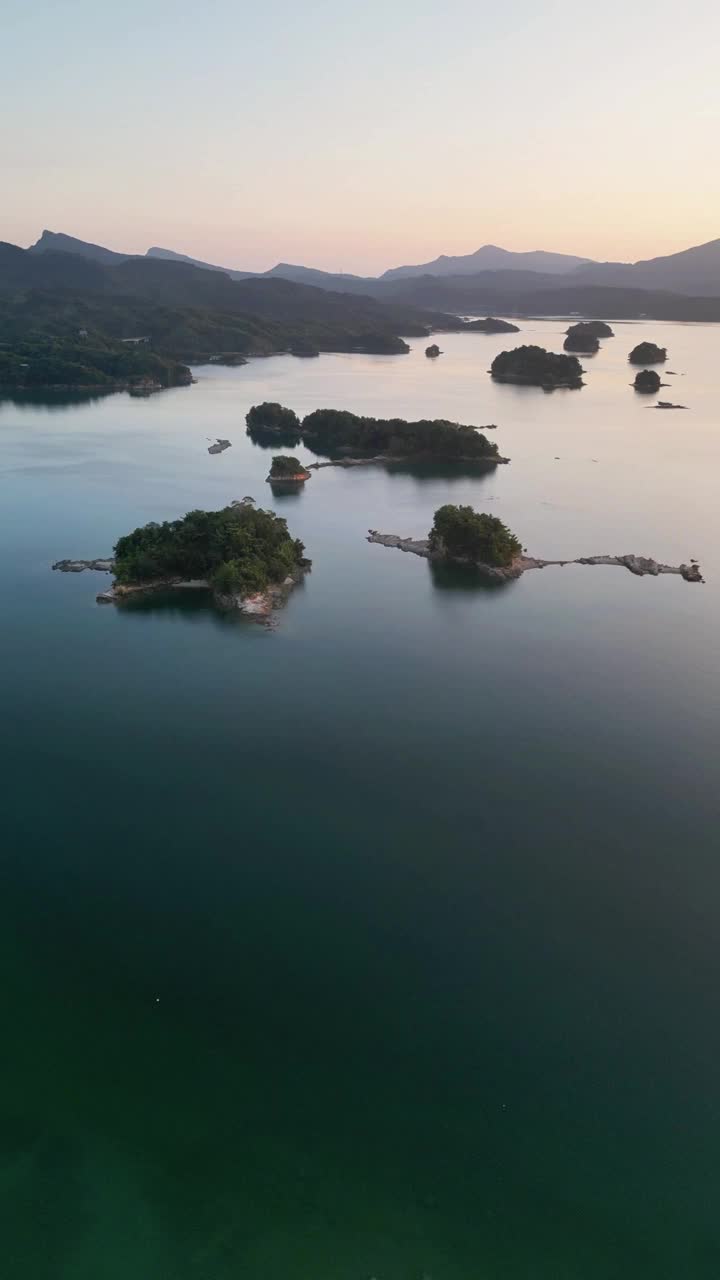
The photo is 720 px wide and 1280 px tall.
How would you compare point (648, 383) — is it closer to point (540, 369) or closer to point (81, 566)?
point (540, 369)

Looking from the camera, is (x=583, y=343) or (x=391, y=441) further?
(x=583, y=343)

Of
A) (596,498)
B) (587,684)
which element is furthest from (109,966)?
(596,498)

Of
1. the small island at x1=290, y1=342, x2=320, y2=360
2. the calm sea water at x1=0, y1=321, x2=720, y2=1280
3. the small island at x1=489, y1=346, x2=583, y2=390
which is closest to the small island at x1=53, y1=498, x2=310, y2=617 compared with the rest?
the calm sea water at x1=0, y1=321, x2=720, y2=1280

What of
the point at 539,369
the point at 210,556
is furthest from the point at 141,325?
the point at 210,556

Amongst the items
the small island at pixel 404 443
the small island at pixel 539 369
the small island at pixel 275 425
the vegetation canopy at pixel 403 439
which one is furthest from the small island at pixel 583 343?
the vegetation canopy at pixel 403 439

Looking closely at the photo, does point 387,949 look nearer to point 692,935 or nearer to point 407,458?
point 692,935

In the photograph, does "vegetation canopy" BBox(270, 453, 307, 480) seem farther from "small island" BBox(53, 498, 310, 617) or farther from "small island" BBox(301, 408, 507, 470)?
"small island" BBox(53, 498, 310, 617)
